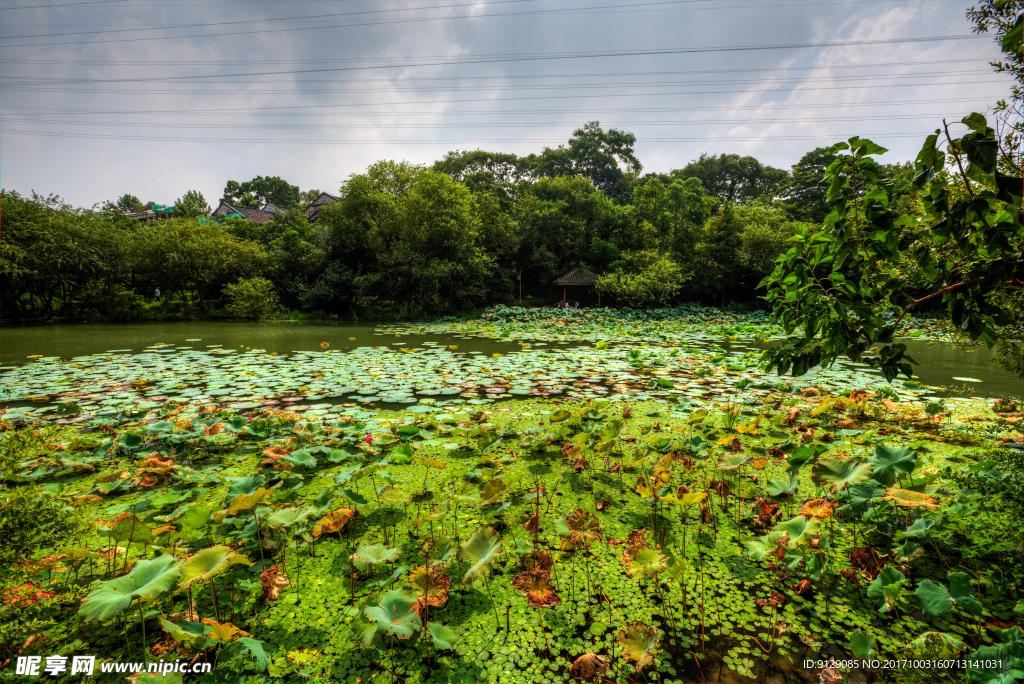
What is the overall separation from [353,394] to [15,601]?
3080mm

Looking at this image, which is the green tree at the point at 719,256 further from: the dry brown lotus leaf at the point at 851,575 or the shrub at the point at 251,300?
the dry brown lotus leaf at the point at 851,575

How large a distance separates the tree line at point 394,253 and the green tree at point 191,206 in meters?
3.79

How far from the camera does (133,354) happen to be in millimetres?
6996

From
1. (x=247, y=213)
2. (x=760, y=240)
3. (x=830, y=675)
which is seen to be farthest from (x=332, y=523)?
(x=247, y=213)

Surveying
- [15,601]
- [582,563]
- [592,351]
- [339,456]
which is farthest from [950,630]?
[592,351]

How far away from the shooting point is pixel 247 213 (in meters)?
30.7

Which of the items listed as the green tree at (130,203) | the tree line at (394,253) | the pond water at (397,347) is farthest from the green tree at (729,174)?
the green tree at (130,203)

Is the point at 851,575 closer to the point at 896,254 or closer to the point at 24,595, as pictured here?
the point at 896,254

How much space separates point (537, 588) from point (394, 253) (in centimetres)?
1540

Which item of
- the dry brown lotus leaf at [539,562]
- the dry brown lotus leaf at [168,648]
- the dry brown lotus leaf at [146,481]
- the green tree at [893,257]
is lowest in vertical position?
the dry brown lotus leaf at [168,648]

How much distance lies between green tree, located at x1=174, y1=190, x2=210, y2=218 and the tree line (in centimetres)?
379

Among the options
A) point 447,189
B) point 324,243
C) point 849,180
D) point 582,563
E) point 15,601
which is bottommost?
point 582,563

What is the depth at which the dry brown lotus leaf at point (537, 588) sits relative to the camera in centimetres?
142

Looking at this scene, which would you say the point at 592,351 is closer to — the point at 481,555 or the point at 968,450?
the point at 968,450
